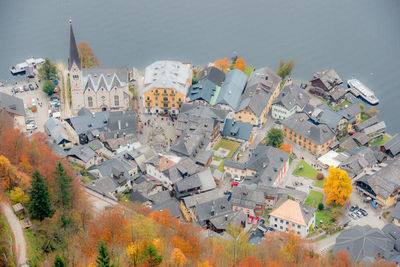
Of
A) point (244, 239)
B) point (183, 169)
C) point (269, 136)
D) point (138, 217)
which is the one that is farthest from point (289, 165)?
point (138, 217)

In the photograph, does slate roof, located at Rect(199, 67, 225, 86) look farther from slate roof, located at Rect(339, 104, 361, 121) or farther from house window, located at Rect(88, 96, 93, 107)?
slate roof, located at Rect(339, 104, 361, 121)

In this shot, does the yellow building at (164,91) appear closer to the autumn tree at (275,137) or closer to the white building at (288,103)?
the white building at (288,103)

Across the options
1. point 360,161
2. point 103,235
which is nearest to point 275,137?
point 360,161

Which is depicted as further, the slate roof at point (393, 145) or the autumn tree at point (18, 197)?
the slate roof at point (393, 145)

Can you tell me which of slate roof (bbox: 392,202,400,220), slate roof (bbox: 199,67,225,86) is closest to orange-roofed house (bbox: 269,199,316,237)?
slate roof (bbox: 392,202,400,220)

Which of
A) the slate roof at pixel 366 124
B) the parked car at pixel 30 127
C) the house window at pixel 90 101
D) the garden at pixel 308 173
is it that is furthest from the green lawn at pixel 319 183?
the parked car at pixel 30 127

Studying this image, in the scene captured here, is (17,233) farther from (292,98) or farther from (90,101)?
(292,98)

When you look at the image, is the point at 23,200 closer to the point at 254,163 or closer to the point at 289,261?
the point at 289,261
